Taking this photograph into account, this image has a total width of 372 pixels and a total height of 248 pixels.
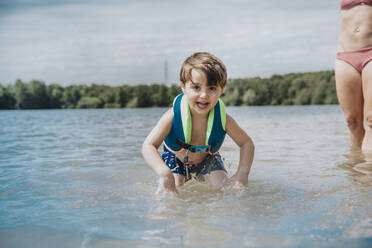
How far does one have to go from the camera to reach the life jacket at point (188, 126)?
338cm

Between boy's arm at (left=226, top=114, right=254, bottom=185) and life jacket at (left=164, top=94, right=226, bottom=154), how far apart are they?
8 centimetres

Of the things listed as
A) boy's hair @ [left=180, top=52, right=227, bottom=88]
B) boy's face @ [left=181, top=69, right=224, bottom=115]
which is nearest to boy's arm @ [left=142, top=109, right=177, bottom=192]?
boy's face @ [left=181, top=69, right=224, bottom=115]

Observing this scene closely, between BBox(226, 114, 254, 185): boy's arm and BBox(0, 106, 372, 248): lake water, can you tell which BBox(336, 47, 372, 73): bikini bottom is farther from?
BBox(226, 114, 254, 185): boy's arm

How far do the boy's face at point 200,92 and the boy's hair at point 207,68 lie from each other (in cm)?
3

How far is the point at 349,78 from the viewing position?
14.4ft

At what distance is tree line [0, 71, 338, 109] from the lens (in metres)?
53.1

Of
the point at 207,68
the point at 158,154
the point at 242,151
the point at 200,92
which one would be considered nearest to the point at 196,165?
the point at 242,151

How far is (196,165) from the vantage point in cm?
380

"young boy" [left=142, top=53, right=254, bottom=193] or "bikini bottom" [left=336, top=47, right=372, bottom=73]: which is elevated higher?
"bikini bottom" [left=336, top=47, right=372, bottom=73]

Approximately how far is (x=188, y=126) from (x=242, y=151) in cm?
56

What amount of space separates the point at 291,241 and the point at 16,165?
4164 millimetres

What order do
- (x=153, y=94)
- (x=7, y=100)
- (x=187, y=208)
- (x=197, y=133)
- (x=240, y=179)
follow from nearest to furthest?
(x=187, y=208), (x=240, y=179), (x=197, y=133), (x=7, y=100), (x=153, y=94)

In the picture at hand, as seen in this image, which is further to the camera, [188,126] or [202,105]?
[188,126]

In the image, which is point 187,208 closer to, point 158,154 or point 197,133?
point 158,154
